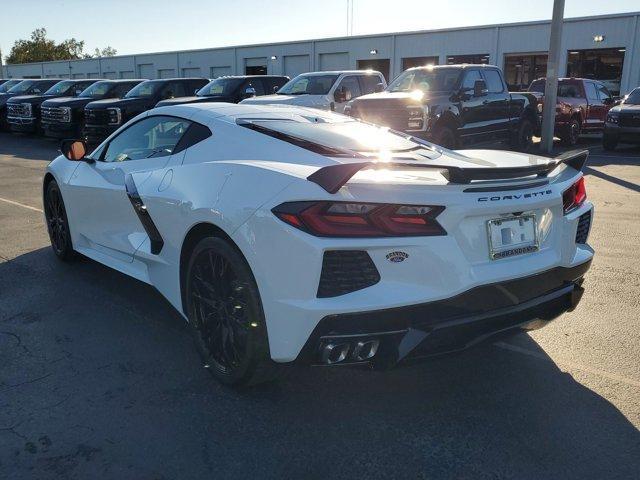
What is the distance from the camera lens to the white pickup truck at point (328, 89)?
14297mm

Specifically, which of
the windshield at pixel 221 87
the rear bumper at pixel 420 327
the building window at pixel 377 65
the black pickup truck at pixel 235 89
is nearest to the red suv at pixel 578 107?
the black pickup truck at pixel 235 89

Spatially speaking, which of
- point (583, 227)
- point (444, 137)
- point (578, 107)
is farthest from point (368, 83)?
point (583, 227)

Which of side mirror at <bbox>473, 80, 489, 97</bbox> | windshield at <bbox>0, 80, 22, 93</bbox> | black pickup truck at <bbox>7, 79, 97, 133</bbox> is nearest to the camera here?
side mirror at <bbox>473, 80, 489, 97</bbox>

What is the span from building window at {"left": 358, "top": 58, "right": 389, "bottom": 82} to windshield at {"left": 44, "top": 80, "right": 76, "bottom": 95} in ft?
70.5

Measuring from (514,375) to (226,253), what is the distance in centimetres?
177

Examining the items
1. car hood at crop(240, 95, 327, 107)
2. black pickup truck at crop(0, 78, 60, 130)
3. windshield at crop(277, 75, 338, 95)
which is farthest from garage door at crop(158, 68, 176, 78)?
car hood at crop(240, 95, 327, 107)

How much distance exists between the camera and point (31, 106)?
19.5 metres

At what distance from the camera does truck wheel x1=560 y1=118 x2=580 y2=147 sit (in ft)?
55.3

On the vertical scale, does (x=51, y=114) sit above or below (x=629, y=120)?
below

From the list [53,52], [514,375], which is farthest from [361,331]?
[53,52]

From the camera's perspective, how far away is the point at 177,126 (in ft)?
13.3

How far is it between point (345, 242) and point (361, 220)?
126mm

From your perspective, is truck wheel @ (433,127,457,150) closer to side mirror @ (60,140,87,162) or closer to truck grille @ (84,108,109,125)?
side mirror @ (60,140,87,162)

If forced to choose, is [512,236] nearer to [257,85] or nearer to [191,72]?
[257,85]
